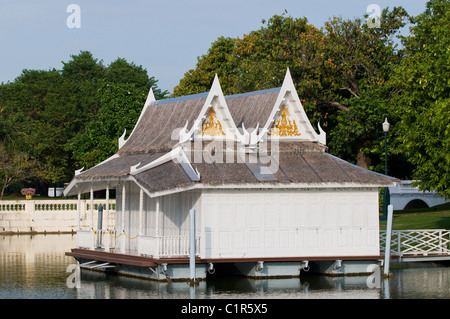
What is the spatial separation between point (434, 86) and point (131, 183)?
52.2ft

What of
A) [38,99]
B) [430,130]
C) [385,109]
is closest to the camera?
[430,130]

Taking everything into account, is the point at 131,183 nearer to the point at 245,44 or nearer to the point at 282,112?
the point at 282,112

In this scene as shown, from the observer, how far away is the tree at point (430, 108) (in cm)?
4150

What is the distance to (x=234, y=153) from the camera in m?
34.3

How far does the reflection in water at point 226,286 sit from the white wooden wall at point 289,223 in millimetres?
1174

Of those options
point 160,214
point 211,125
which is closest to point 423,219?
point 211,125

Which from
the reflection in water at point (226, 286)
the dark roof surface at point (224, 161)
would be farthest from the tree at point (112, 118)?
the reflection in water at point (226, 286)

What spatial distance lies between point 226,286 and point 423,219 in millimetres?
27500

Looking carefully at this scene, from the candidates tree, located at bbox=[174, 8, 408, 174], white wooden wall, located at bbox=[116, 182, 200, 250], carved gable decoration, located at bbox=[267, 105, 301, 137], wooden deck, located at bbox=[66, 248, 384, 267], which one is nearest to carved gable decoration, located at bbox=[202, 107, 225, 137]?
carved gable decoration, located at bbox=[267, 105, 301, 137]

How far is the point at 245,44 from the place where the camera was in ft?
244

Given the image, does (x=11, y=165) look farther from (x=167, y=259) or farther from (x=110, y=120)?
(x=167, y=259)

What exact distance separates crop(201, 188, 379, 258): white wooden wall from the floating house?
0.04m

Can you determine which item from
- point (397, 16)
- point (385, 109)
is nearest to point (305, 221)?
point (385, 109)

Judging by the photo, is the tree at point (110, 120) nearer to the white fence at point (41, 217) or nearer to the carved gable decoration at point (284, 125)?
the white fence at point (41, 217)
